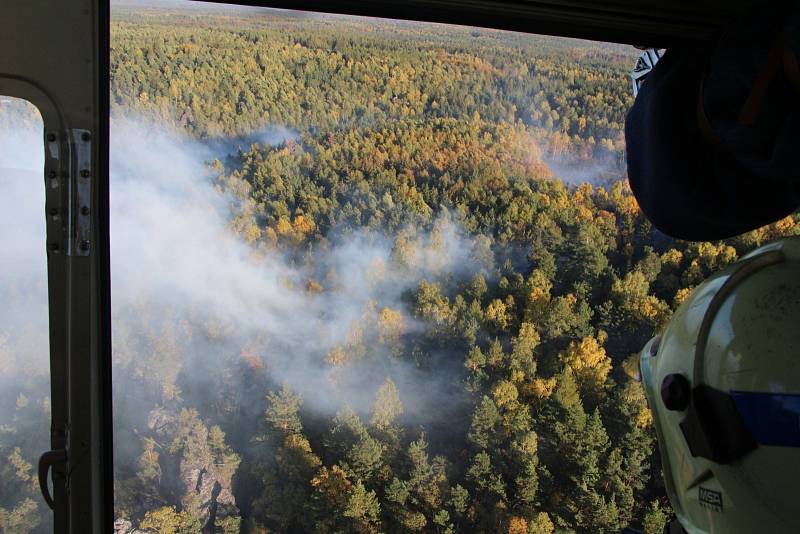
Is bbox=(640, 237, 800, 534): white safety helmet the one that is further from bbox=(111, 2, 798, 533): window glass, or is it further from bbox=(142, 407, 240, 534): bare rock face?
bbox=(142, 407, 240, 534): bare rock face

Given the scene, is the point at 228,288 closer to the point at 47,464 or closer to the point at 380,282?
the point at 380,282

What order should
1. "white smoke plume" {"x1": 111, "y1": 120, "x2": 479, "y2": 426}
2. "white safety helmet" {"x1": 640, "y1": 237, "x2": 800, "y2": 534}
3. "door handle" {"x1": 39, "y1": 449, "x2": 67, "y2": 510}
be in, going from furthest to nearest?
"white smoke plume" {"x1": 111, "y1": 120, "x2": 479, "y2": 426} < "door handle" {"x1": 39, "y1": 449, "x2": 67, "y2": 510} < "white safety helmet" {"x1": 640, "y1": 237, "x2": 800, "y2": 534}

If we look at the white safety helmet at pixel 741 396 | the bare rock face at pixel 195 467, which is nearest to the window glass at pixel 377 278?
the bare rock face at pixel 195 467

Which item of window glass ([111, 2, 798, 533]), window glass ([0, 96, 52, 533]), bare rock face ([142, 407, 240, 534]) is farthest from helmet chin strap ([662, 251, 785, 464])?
bare rock face ([142, 407, 240, 534])

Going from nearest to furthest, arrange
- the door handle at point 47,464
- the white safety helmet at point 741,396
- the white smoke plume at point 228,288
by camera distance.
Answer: the white safety helmet at point 741,396 < the door handle at point 47,464 < the white smoke plume at point 228,288

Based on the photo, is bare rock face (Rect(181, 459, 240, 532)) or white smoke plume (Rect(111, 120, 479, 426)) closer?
bare rock face (Rect(181, 459, 240, 532))

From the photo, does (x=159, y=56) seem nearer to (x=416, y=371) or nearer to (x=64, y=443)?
(x=416, y=371)

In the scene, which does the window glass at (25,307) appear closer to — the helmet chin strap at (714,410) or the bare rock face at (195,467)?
the helmet chin strap at (714,410)
